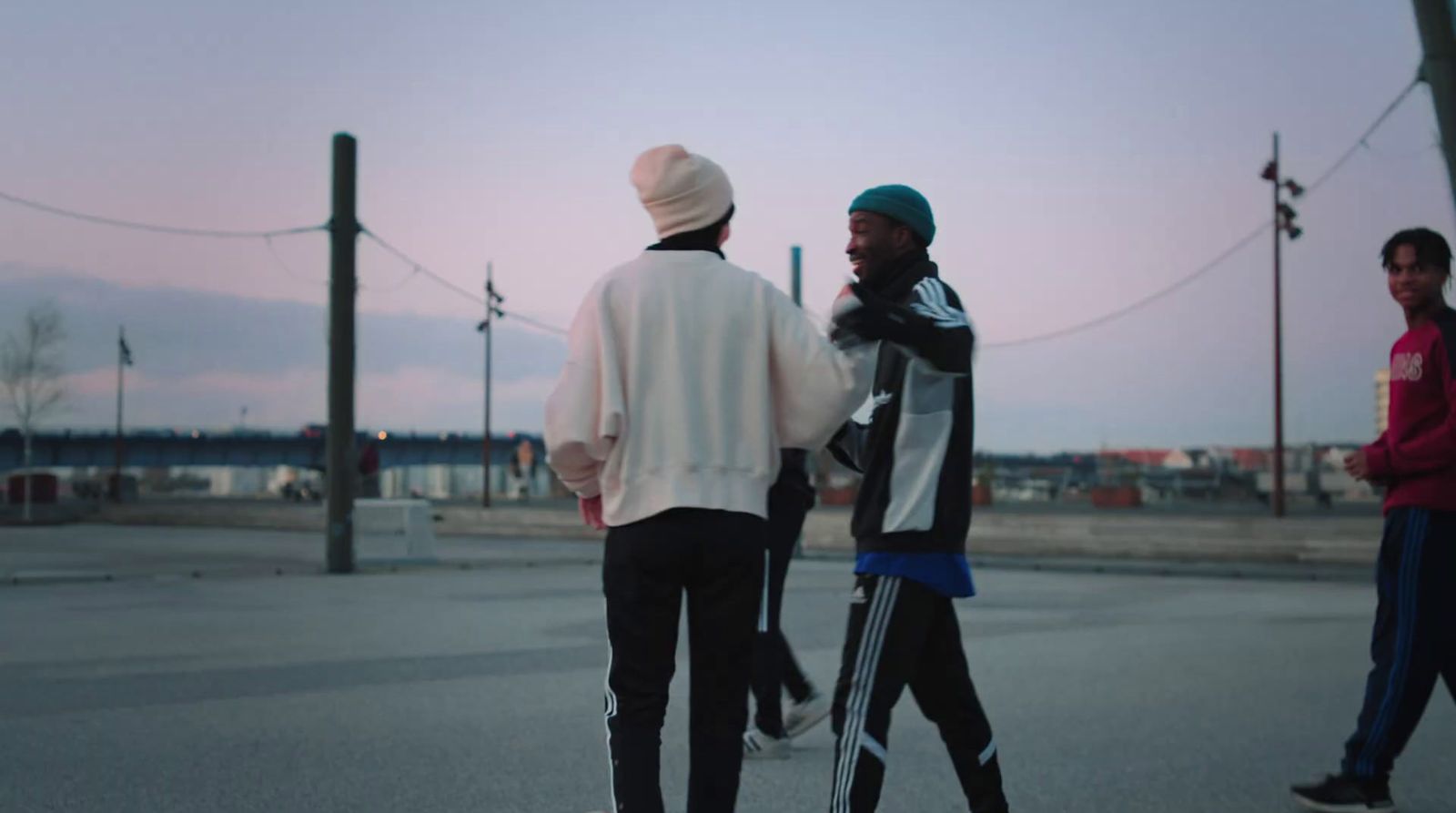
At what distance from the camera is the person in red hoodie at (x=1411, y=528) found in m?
4.63

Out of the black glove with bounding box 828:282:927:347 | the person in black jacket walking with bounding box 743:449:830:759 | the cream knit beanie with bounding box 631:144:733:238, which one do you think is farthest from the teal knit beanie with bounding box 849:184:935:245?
the person in black jacket walking with bounding box 743:449:830:759

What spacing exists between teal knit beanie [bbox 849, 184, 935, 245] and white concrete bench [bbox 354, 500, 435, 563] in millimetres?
17575

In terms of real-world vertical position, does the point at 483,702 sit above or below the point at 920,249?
below

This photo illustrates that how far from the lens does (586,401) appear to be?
129 inches

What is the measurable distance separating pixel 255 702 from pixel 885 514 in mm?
4710

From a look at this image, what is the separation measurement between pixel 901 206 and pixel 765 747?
2944mm

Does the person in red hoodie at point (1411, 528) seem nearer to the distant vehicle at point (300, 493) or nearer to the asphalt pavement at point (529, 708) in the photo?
the asphalt pavement at point (529, 708)

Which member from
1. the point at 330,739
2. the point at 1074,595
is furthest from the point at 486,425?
the point at 330,739

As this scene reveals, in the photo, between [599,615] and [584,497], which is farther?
[599,615]

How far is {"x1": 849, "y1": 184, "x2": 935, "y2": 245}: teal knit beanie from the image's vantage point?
3889mm

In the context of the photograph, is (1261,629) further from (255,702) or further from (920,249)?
(920,249)

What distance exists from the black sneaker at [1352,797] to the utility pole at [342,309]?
1441 centimetres

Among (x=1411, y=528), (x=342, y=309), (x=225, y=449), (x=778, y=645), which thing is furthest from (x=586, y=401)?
(x=225, y=449)

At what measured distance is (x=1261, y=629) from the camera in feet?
37.8
